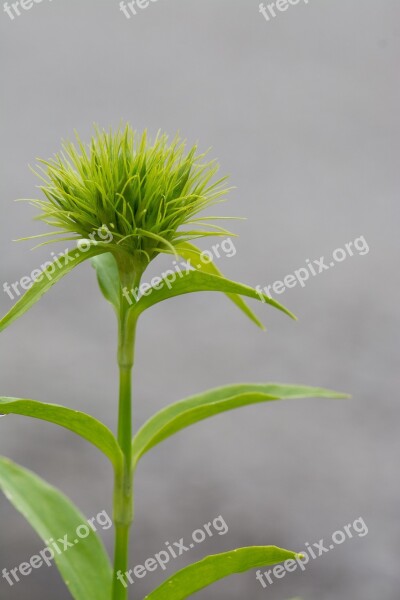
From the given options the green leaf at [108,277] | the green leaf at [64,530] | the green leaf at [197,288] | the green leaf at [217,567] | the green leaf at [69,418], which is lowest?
the green leaf at [217,567]

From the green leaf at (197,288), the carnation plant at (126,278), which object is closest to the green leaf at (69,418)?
the carnation plant at (126,278)

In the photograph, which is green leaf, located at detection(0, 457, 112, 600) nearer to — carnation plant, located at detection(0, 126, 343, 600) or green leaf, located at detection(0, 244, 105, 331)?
carnation plant, located at detection(0, 126, 343, 600)

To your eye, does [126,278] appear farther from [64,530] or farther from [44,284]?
[64,530]

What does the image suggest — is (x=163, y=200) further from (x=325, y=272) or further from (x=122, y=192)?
(x=325, y=272)

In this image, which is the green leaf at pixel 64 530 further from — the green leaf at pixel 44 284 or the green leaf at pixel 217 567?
the green leaf at pixel 44 284

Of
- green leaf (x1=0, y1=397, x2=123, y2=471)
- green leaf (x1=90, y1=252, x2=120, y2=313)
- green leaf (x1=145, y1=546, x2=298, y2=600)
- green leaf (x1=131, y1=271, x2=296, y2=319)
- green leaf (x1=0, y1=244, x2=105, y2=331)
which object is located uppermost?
green leaf (x1=0, y1=244, x2=105, y2=331)

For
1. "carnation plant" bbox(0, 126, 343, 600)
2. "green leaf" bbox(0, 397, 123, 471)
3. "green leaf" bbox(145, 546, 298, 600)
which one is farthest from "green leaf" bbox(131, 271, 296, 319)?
"green leaf" bbox(145, 546, 298, 600)

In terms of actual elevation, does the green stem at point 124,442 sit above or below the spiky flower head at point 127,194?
below

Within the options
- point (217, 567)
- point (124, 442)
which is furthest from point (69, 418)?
point (217, 567)
